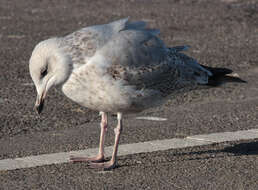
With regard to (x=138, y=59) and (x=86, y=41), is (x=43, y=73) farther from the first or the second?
(x=138, y=59)

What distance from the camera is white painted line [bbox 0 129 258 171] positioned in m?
6.30

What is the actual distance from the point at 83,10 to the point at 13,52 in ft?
19.1

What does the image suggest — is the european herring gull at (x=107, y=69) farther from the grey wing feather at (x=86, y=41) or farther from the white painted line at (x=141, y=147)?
the white painted line at (x=141, y=147)

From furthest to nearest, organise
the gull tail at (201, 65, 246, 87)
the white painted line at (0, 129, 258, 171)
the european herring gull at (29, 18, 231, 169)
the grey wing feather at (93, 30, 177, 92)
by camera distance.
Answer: the gull tail at (201, 65, 246, 87) → the white painted line at (0, 129, 258, 171) → the grey wing feather at (93, 30, 177, 92) → the european herring gull at (29, 18, 231, 169)

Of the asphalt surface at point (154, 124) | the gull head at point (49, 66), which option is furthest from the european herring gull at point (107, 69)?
the asphalt surface at point (154, 124)

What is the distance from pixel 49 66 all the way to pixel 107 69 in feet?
1.74

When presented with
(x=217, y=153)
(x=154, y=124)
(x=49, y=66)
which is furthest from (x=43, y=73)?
(x=154, y=124)

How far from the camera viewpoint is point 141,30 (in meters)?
6.58

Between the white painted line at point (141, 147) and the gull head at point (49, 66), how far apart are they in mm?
777

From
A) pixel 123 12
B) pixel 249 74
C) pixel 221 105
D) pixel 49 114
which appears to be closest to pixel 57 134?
pixel 49 114

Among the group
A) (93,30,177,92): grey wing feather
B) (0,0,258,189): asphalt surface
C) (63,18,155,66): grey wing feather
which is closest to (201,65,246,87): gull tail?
(0,0,258,189): asphalt surface

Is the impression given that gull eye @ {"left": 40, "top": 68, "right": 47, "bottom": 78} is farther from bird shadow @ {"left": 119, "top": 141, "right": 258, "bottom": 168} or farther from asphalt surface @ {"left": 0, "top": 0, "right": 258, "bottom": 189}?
bird shadow @ {"left": 119, "top": 141, "right": 258, "bottom": 168}

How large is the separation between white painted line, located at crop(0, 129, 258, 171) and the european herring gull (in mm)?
245

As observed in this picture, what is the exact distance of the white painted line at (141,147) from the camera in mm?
6301
